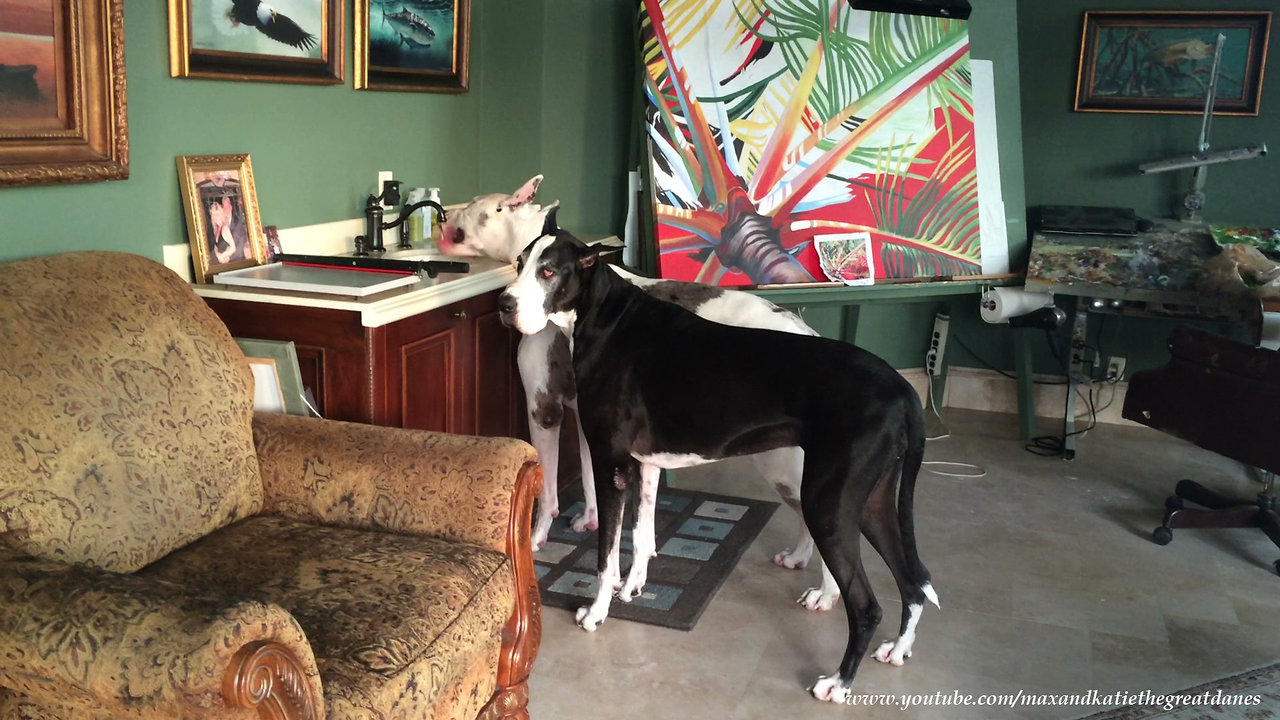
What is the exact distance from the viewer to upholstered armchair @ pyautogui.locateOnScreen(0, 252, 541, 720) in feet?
4.82

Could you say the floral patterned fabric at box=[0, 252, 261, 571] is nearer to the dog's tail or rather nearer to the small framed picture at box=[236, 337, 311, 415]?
the small framed picture at box=[236, 337, 311, 415]

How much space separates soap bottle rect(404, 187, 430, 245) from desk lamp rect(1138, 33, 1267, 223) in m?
3.10

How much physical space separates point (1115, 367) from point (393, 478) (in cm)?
401

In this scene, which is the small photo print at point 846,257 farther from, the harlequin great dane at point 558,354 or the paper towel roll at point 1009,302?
the harlequin great dane at point 558,354

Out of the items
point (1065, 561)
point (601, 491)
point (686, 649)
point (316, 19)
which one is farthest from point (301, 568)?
point (1065, 561)

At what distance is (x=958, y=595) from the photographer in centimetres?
319

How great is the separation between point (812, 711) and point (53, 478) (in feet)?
5.59

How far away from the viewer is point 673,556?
340 centimetres

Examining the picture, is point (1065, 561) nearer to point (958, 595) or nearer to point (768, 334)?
point (958, 595)

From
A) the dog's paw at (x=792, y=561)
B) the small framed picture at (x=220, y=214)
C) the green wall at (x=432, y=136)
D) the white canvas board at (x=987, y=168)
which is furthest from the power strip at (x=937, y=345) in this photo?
the small framed picture at (x=220, y=214)

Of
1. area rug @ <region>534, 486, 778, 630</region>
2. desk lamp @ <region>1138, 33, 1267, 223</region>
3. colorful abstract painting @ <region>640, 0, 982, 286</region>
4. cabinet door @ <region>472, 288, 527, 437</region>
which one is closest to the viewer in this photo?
area rug @ <region>534, 486, 778, 630</region>

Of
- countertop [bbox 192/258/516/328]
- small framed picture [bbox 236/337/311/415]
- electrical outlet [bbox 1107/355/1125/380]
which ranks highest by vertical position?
countertop [bbox 192/258/516/328]

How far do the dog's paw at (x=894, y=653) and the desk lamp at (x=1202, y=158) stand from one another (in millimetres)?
2893

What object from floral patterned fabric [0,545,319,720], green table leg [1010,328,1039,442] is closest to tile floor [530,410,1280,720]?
green table leg [1010,328,1039,442]
